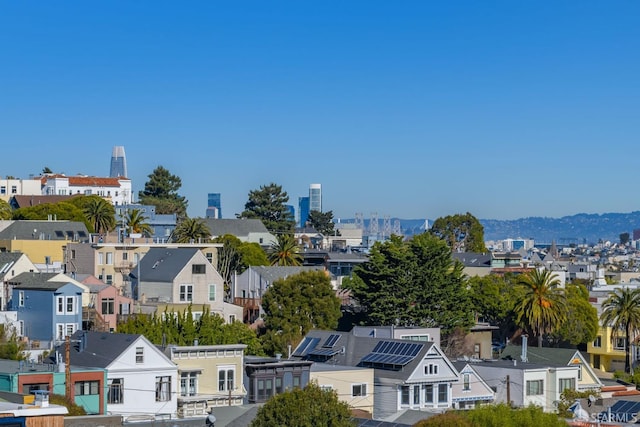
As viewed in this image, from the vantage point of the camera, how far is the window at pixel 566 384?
8331cm

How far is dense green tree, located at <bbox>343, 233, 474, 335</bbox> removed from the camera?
314 feet

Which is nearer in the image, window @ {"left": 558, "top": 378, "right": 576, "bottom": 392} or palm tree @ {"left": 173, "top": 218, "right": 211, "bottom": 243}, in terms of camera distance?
window @ {"left": 558, "top": 378, "right": 576, "bottom": 392}

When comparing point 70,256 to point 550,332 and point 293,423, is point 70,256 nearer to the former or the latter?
point 550,332

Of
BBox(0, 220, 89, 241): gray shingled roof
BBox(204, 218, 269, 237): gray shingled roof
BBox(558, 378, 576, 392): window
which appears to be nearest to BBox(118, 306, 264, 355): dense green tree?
BBox(558, 378, 576, 392): window

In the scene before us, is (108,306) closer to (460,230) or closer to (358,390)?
(358,390)

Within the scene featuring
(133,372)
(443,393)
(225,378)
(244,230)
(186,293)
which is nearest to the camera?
(133,372)

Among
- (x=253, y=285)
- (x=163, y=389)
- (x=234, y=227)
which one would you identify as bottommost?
(x=163, y=389)

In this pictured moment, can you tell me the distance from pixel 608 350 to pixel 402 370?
1707 inches

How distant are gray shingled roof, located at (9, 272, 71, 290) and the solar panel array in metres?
20.9

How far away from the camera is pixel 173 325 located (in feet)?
256

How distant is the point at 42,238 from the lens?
110688mm

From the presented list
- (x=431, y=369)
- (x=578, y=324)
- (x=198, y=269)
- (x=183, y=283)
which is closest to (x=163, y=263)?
(x=198, y=269)

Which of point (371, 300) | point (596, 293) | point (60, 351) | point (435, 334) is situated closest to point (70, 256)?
point (371, 300)

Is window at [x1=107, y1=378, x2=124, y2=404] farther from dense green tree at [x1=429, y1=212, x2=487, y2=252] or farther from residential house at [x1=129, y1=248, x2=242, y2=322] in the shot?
dense green tree at [x1=429, y1=212, x2=487, y2=252]
